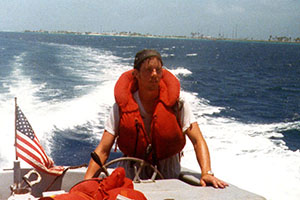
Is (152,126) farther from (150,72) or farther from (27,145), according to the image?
(27,145)

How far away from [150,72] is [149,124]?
39 cm

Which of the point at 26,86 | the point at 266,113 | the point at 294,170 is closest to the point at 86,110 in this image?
the point at 26,86

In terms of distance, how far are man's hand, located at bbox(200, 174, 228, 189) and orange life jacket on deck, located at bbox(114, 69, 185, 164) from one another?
339 millimetres

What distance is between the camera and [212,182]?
1.84 m

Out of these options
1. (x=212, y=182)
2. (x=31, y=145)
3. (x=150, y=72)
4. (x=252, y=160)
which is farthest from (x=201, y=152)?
(x=252, y=160)

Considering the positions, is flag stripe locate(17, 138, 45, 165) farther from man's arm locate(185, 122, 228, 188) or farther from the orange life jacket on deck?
man's arm locate(185, 122, 228, 188)

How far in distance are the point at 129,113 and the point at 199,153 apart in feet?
1.46

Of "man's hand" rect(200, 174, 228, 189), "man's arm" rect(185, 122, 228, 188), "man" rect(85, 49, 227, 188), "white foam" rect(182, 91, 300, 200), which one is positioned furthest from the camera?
"white foam" rect(182, 91, 300, 200)

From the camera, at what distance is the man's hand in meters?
1.78

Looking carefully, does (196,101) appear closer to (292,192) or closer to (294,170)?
(294,170)

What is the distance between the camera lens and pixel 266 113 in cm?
1441

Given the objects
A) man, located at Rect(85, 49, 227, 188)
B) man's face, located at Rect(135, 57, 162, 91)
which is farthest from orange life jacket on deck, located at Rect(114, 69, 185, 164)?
man's face, located at Rect(135, 57, 162, 91)

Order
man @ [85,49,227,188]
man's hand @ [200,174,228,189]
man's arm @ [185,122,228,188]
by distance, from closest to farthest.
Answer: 1. man's hand @ [200,174,228,189]
2. man's arm @ [185,122,228,188]
3. man @ [85,49,227,188]

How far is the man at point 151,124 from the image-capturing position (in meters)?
2.13
